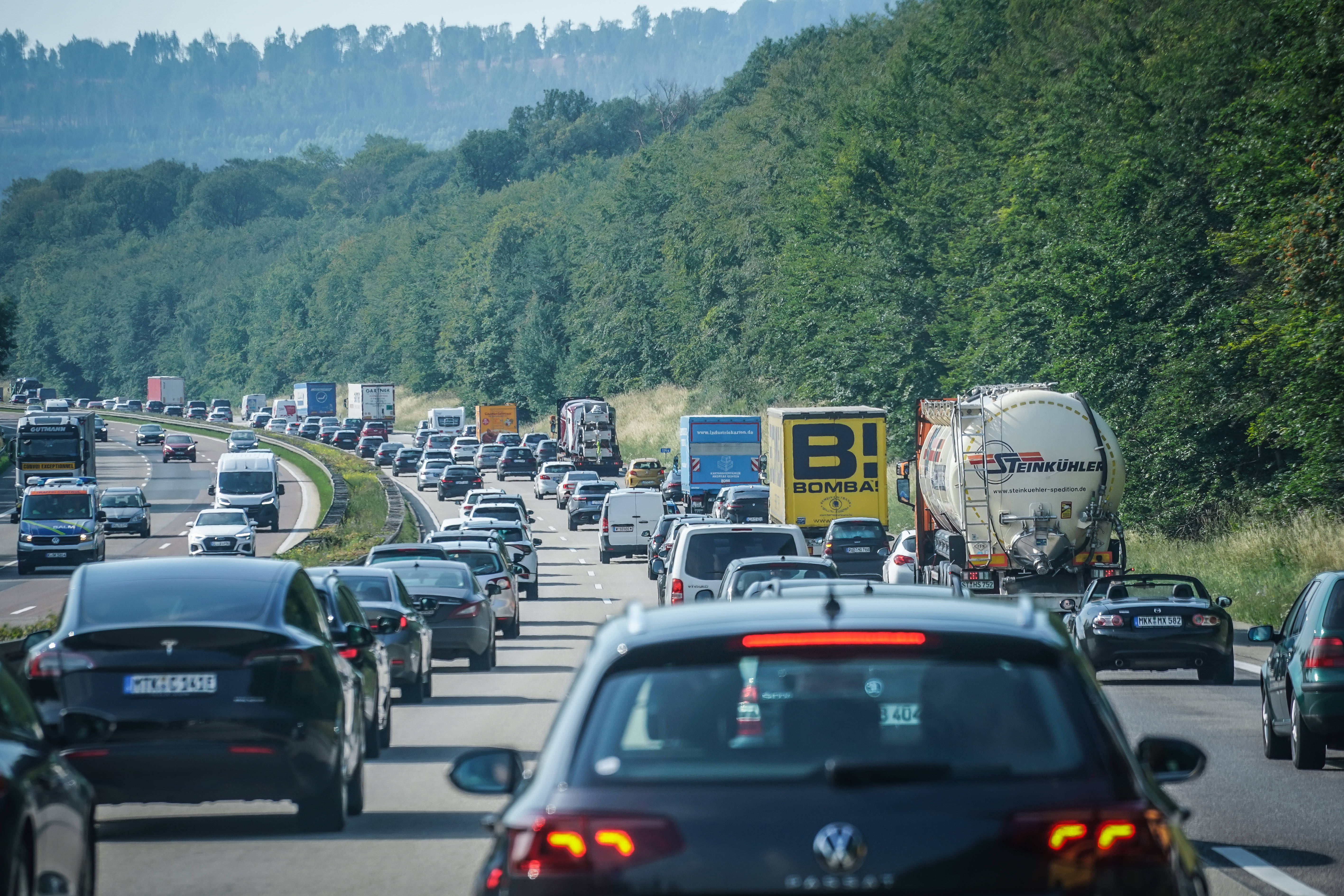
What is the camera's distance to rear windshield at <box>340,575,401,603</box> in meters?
20.0

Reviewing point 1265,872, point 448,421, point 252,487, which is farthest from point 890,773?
point 448,421

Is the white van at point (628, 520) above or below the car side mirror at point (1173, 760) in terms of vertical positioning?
below

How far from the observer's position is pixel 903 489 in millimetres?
34938

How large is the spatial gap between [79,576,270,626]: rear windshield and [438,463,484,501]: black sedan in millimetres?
65162

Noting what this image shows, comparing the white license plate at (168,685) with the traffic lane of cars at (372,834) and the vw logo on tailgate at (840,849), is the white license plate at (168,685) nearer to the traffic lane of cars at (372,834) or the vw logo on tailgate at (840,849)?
the traffic lane of cars at (372,834)

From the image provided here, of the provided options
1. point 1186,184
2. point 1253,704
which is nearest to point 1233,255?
point 1186,184

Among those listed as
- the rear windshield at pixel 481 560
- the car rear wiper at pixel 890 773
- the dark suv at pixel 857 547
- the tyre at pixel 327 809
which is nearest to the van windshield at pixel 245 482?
the dark suv at pixel 857 547

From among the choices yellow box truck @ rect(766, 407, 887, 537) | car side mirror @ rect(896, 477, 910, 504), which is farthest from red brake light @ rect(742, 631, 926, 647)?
yellow box truck @ rect(766, 407, 887, 537)

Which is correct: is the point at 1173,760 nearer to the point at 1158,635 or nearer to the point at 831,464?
the point at 1158,635

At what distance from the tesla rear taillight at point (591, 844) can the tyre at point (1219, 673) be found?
18.1m

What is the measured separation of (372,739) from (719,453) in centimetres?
4656

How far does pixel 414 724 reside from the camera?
17609mm

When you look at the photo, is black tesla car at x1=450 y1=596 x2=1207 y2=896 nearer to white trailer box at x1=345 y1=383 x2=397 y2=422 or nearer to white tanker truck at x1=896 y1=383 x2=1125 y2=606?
white tanker truck at x1=896 y1=383 x2=1125 y2=606

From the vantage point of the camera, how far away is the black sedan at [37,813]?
631 centimetres
